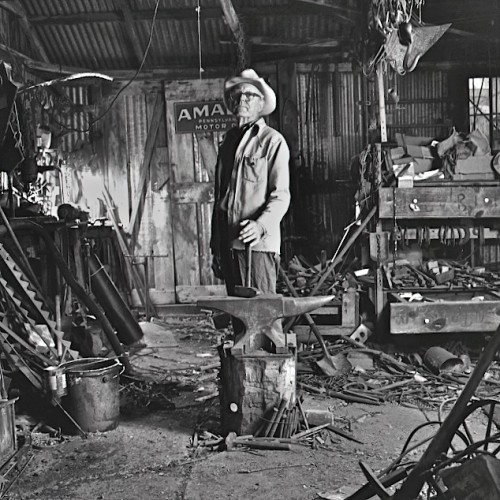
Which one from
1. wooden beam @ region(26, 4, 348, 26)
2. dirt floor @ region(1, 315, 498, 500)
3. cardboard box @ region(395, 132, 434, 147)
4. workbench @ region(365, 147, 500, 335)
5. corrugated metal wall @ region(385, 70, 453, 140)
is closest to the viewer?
dirt floor @ region(1, 315, 498, 500)

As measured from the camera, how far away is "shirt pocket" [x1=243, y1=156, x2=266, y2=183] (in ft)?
15.7

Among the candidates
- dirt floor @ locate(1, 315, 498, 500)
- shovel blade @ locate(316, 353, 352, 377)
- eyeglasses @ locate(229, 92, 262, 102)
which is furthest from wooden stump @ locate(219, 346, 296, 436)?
eyeglasses @ locate(229, 92, 262, 102)

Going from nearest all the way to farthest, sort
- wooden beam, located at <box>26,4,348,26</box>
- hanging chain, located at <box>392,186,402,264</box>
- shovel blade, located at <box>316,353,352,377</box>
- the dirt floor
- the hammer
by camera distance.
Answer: the dirt floor → the hammer → shovel blade, located at <box>316,353,352,377</box> → hanging chain, located at <box>392,186,402,264</box> → wooden beam, located at <box>26,4,348,26</box>

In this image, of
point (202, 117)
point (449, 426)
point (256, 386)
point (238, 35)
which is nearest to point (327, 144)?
point (202, 117)

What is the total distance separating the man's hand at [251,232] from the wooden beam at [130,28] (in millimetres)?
5666

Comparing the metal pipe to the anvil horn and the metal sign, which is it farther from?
the metal sign

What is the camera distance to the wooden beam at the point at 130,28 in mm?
8867

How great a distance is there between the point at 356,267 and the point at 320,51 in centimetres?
378

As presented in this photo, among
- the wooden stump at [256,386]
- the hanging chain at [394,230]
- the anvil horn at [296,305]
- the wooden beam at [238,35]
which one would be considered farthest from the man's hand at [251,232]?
the wooden beam at [238,35]

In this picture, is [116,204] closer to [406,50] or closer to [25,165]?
[25,165]

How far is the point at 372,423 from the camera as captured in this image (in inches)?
195

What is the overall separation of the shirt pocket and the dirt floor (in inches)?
80.2

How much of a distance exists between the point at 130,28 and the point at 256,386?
6.58m

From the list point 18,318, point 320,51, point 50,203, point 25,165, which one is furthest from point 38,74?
point 18,318
